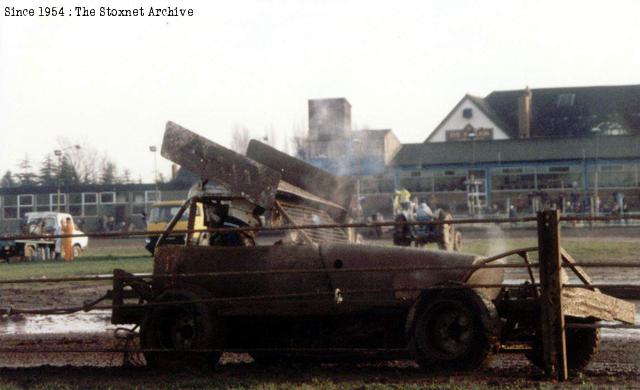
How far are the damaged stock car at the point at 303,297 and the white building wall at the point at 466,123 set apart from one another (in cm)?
6854

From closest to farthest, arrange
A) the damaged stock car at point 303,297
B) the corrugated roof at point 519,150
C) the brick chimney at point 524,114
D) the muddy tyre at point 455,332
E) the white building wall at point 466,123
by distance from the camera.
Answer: the muddy tyre at point 455,332
the damaged stock car at point 303,297
the corrugated roof at point 519,150
the brick chimney at point 524,114
the white building wall at point 466,123

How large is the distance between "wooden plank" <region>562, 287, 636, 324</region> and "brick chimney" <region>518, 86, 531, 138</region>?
6615 centimetres

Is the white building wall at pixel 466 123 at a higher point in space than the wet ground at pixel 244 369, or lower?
higher

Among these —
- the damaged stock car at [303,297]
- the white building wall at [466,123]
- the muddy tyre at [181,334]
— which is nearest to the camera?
the damaged stock car at [303,297]

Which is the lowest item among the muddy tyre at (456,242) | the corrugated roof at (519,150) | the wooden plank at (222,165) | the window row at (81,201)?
the muddy tyre at (456,242)

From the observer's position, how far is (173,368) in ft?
27.9

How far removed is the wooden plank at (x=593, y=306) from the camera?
7.72 m

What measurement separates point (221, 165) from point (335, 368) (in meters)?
2.06

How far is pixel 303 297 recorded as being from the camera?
8258 mm

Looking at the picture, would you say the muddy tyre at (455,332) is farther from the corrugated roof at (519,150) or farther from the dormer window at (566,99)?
the dormer window at (566,99)

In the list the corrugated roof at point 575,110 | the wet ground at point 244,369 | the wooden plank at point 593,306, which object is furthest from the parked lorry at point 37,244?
the corrugated roof at point 575,110

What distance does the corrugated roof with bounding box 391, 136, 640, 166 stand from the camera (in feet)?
199

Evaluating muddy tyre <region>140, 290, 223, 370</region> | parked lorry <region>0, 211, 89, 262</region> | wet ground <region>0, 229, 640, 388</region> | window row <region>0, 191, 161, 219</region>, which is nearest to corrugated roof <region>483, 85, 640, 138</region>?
window row <region>0, 191, 161, 219</region>

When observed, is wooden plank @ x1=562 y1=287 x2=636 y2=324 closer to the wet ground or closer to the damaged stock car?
the damaged stock car
